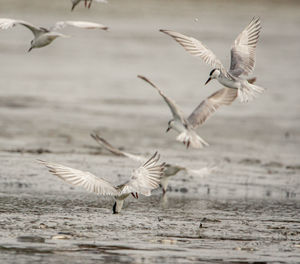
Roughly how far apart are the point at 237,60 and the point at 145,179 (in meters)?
2.51

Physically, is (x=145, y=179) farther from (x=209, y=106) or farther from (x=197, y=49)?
(x=209, y=106)

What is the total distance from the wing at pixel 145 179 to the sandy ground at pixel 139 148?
38cm

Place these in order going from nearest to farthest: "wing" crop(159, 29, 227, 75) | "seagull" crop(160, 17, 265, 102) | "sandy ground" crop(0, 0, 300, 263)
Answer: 1. "sandy ground" crop(0, 0, 300, 263)
2. "seagull" crop(160, 17, 265, 102)
3. "wing" crop(159, 29, 227, 75)

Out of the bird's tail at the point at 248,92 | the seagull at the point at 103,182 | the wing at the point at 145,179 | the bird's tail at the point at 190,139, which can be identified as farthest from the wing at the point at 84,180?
the bird's tail at the point at 248,92

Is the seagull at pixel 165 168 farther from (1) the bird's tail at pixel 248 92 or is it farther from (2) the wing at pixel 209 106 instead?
(1) the bird's tail at pixel 248 92

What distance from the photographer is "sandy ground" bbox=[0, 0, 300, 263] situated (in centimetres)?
782

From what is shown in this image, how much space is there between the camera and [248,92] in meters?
9.62

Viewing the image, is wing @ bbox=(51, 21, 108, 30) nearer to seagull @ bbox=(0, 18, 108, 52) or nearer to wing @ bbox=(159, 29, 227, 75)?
seagull @ bbox=(0, 18, 108, 52)

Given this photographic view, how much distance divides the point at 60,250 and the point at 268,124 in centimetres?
903

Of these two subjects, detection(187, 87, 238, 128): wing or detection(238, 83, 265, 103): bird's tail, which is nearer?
detection(238, 83, 265, 103): bird's tail

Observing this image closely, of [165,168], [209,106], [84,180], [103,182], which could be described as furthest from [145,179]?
[209,106]

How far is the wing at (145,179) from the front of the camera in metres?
8.39

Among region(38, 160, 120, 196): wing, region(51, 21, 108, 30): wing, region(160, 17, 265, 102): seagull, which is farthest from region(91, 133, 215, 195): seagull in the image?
region(38, 160, 120, 196): wing

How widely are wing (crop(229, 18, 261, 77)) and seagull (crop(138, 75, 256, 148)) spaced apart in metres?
0.19
